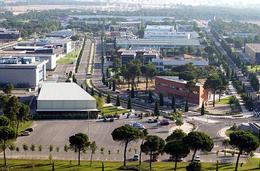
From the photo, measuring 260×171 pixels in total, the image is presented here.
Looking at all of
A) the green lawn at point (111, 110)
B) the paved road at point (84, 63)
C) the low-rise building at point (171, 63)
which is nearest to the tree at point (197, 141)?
the green lawn at point (111, 110)

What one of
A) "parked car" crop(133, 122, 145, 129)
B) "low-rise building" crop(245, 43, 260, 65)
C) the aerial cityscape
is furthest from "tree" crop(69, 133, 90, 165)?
→ "low-rise building" crop(245, 43, 260, 65)

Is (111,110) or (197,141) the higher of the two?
(197,141)

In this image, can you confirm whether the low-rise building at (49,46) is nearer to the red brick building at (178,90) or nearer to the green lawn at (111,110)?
the red brick building at (178,90)

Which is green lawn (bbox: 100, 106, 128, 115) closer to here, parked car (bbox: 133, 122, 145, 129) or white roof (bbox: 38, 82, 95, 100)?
white roof (bbox: 38, 82, 95, 100)

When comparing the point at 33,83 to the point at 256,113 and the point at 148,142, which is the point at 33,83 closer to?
the point at 256,113

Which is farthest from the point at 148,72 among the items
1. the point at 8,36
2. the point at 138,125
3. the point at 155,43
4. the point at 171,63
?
the point at 8,36

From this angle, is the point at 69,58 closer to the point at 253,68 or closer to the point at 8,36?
the point at 8,36

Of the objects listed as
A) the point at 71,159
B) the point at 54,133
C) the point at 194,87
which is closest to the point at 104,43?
the point at 194,87
